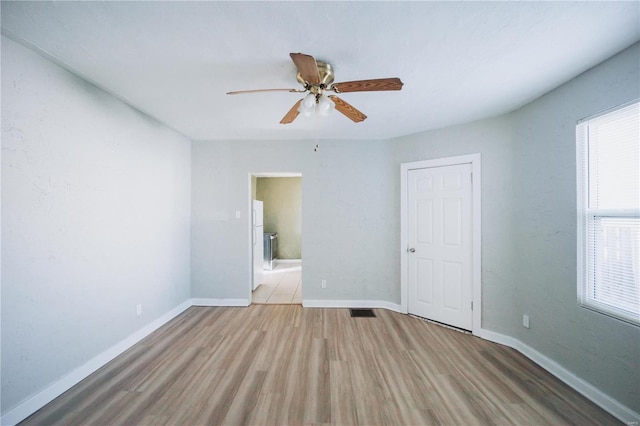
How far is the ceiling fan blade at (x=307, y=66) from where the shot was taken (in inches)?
51.2

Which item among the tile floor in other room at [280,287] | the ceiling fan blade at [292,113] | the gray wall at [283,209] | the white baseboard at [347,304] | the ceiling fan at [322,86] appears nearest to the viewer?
the ceiling fan at [322,86]

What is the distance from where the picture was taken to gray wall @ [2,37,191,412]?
1.57 m

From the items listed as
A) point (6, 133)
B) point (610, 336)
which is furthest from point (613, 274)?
point (6, 133)

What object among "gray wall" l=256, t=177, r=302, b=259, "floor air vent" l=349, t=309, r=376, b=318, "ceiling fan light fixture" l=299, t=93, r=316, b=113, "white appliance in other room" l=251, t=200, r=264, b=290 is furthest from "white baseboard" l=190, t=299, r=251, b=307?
"gray wall" l=256, t=177, r=302, b=259

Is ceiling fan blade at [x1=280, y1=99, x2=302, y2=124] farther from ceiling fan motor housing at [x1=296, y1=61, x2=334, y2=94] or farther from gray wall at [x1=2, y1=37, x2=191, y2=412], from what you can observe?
gray wall at [x1=2, y1=37, x2=191, y2=412]

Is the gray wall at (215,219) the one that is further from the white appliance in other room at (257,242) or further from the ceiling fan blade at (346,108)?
the ceiling fan blade at (346,108)

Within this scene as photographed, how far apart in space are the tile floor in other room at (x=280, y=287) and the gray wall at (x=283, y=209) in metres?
0.99

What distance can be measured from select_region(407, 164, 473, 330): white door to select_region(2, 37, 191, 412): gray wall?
11.0 ft

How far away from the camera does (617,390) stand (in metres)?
1.65

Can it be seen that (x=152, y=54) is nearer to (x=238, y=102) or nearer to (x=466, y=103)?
(x=238, y=102)

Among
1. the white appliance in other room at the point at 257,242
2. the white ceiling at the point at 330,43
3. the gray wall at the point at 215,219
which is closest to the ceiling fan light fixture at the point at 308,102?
the white ceiling at the point at 330,43

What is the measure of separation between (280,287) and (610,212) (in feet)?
14.1

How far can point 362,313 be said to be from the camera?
3.37 meters

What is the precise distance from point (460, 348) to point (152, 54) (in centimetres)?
373
